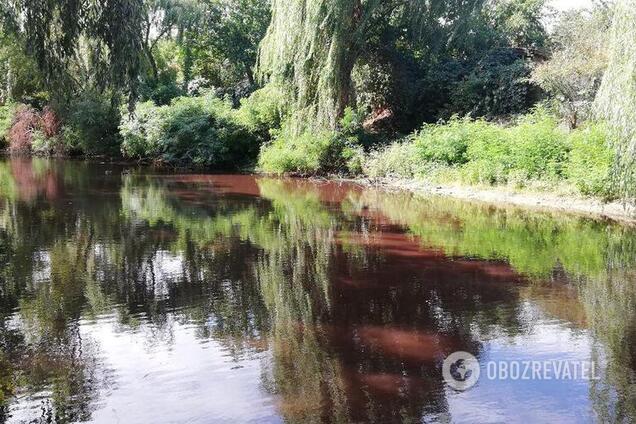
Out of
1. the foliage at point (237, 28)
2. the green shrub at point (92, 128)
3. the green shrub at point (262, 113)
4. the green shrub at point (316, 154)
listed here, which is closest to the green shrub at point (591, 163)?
the green shrub at point (316, 154)

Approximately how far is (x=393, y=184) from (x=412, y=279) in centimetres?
1166

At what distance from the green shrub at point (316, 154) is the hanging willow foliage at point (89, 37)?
14267mm

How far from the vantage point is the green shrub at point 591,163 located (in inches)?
549

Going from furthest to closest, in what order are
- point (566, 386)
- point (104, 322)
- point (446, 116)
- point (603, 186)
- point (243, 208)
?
point (446, 116) → point (243, 208) → point (603, 186) → point (104, 322) → point (566, 386)

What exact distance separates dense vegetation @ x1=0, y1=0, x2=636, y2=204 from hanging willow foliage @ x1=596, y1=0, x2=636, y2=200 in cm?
3

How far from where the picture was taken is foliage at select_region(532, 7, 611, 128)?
19.0 m

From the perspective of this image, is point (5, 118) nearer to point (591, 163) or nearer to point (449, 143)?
point (449, 143)

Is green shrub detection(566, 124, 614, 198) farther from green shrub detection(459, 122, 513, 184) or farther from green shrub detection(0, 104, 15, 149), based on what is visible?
green shrub detection(0, 104, 15, 149)

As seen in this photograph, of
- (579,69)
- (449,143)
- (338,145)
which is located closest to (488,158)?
(449,143)

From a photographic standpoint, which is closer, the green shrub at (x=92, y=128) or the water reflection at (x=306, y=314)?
the water reflection at (x=306, y=314)

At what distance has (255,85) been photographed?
108 feet

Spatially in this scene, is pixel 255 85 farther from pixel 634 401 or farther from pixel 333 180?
pixel 634 401

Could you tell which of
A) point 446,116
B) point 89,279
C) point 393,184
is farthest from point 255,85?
point 89,279

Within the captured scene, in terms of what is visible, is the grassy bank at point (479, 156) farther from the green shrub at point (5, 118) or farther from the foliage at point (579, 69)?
the green shrub at point (5, 118)
